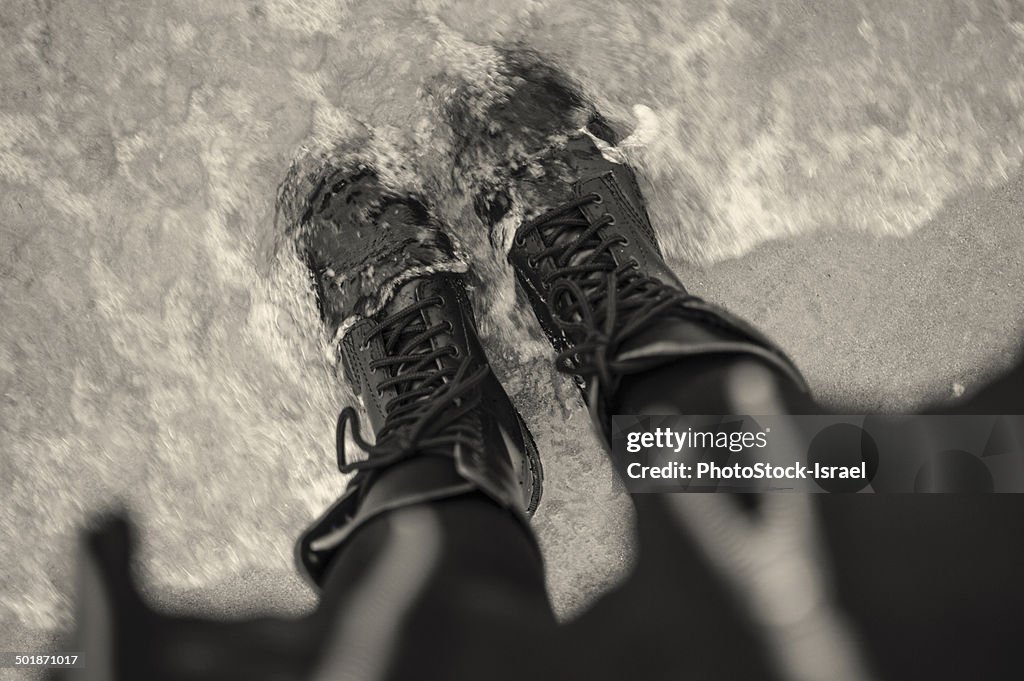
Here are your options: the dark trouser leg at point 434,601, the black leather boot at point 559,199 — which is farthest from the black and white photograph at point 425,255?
the dark trouser leg at point 434,601

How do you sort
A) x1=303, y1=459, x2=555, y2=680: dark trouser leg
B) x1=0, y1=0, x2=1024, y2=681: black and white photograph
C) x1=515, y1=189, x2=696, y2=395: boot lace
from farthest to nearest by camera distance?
x1=0, y1=0, x2=1024, y2=681: black and white photograph → x1=515, y1=189, x2=696, y2=395: boot lace → x1=303, y1=459, x2=555, y2=680: dark trouser leg

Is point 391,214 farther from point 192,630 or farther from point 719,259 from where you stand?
point 192,630

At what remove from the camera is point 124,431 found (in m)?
0.82

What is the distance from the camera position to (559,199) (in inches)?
28.5

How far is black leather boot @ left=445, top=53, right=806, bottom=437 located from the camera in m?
0.68

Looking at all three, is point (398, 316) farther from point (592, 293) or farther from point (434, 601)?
point (434, 601)

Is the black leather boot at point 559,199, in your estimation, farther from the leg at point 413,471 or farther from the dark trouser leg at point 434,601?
the dark trouser leg at point 434,601

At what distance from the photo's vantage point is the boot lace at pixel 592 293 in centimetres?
58

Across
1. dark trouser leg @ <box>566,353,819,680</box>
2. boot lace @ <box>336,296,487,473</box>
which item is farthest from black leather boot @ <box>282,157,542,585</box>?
dark trouser leg @ <box>566,353,819,680</box>

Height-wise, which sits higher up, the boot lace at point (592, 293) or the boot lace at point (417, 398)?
the boot lace at point (592, 293)

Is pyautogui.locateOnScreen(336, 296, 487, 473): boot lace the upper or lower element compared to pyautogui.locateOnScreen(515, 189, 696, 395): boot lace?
lower

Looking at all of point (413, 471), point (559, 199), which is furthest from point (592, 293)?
point (413, 471)

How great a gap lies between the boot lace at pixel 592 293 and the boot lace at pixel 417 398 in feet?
0.33

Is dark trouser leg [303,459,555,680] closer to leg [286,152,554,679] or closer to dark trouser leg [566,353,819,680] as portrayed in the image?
leg [286,152,554,679]
